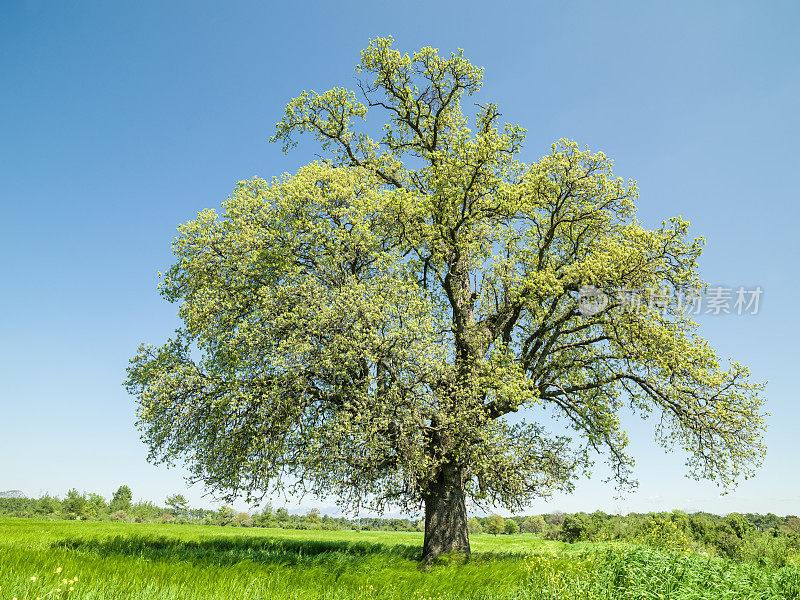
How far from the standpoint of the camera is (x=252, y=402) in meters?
16.3

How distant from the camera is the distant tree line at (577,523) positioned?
71.1 feet

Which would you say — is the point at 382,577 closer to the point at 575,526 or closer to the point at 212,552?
the point at 212,552

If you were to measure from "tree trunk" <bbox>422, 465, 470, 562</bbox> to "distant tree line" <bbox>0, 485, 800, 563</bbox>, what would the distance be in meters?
1.96

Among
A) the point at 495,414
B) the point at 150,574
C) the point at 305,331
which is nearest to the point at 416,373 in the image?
the point at 305,331

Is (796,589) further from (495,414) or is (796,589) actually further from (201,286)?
(201,286)

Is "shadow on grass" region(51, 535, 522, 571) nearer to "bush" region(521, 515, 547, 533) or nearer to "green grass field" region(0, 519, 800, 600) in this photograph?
"green grass field" region(0, 519, 800, 600)

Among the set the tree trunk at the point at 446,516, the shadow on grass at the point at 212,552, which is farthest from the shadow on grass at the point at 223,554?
the tree trunk at the point at 446,516

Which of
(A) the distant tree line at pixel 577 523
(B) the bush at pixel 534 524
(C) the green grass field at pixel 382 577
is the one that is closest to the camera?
(C) the green grass field at pixel 382 577

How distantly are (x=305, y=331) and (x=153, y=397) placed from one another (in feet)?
19.6

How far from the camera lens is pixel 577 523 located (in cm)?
4106

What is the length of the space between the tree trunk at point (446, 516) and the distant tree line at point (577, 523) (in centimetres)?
196

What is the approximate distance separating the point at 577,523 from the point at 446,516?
92.7ft

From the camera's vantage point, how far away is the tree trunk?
731 inches

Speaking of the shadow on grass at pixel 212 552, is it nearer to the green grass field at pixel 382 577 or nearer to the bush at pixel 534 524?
the green grass field at pixel 382 577
